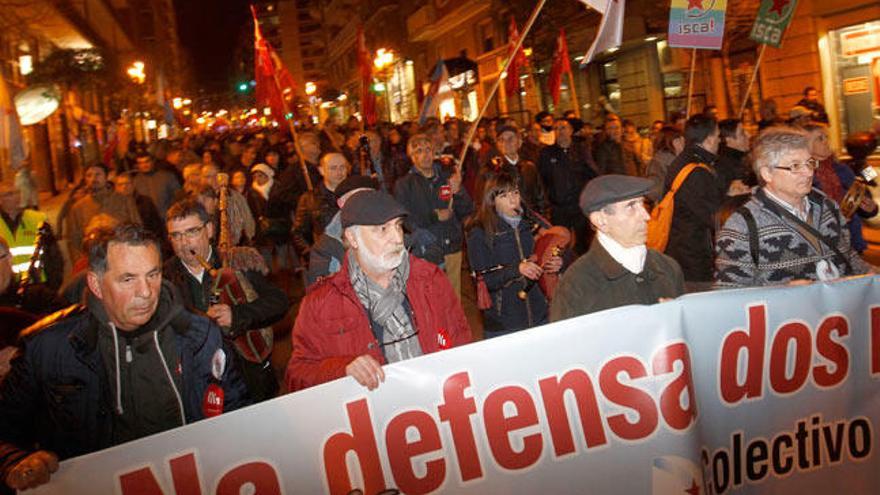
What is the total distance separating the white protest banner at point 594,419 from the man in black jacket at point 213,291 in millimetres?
1739

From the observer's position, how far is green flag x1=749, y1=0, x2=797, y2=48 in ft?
31.0

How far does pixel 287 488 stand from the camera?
10.3ft

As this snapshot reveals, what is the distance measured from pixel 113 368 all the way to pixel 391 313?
121cm

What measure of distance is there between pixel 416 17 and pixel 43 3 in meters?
25.3

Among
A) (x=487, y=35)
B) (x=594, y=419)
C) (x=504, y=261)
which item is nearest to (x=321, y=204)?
(x=504, y=261)

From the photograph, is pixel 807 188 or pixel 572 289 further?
pixel 807 188

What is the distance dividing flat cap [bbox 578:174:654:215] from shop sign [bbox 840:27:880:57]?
12.6 meters

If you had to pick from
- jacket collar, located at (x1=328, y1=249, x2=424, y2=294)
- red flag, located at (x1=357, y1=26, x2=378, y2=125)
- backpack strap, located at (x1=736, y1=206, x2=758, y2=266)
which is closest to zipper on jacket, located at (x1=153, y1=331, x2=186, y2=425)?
jacket collar, located at (x1=328, y1=249, x2=424, y2=294)

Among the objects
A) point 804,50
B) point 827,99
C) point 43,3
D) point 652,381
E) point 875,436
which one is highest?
point 43,3

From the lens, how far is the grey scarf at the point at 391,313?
3.68 meters

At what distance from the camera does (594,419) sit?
10.8 ft

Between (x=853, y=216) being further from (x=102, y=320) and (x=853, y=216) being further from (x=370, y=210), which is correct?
(x=102, y=320)

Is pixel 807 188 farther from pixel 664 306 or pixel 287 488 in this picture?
pixel 287 488

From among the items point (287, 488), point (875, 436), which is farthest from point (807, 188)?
point (287, 488)
